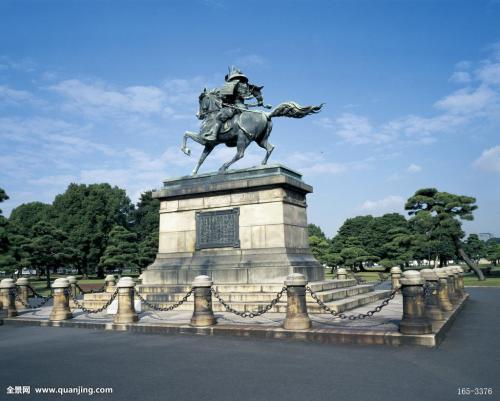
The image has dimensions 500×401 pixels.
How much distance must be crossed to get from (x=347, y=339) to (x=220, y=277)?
6.08m

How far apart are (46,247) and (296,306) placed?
3946cm

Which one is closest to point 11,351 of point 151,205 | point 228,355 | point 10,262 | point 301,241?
point 228,355

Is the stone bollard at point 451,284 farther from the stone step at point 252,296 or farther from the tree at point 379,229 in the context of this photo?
the tree at point 379,229

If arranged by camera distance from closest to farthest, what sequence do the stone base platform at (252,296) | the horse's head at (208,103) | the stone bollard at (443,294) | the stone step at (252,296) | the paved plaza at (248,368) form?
the paved plaza at (248,368) → the stone base platform at (252,296) → the stone step at (252,296) → the stone bollard at (443,294) → the horse's head at (208,103)

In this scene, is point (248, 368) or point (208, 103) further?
point (208, 103)

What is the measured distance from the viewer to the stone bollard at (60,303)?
486 inches

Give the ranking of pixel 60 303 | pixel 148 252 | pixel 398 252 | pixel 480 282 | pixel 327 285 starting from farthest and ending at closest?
pixel 398 252 → pixel 148 252 → pixel 480 282 → pixel 327 285 → pixel 60 303

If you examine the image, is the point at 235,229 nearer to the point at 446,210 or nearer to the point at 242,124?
the point at 242,124

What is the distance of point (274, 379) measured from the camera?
6059 millimetres

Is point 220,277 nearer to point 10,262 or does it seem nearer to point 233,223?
point 233,223

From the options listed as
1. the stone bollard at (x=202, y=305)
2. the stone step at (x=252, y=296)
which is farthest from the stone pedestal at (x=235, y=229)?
the stone bollard at (x=202, y=305)

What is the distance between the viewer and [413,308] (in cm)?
838

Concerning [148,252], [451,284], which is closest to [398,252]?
[148,252]

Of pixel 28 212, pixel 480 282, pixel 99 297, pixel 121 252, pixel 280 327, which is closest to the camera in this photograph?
pixel 280 327
